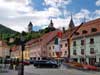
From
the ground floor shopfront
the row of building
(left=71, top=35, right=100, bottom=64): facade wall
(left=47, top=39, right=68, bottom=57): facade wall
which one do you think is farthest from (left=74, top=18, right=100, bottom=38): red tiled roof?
(left=47, top=39, right=68, bottom=57): facade wall

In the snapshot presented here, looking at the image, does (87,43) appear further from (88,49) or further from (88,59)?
(88,59)

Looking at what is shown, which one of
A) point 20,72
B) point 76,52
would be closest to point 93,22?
point 76,52

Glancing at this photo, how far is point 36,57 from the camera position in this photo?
122562 mm

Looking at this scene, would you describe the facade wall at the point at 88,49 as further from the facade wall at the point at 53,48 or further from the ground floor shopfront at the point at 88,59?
the facade wall at the point at 53,48

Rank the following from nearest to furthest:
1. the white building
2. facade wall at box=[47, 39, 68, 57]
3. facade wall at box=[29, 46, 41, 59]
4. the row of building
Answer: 1. the white building
2. the row of building
3. facade wall at box=[47, 39, 68, 57]
4. facade wall at box=[29, 46, 41, 59]

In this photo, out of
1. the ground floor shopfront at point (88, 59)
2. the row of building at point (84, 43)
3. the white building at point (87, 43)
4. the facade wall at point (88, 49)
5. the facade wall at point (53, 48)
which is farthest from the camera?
the facade wall at point (53, 48)

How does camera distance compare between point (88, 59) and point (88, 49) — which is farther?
point (88, 49)

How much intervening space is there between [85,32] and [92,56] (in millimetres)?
9162

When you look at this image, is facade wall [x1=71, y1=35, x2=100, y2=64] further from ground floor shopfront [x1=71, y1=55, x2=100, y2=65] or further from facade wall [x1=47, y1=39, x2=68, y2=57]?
facade wall [x1=47, y1=39, x2=68, y2=57]

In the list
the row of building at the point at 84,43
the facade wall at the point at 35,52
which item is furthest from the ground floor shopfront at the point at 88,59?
the facade wall at the point at 35,52

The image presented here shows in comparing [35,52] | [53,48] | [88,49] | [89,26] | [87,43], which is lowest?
[88,49]

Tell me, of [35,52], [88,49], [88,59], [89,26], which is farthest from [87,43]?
[35,52]

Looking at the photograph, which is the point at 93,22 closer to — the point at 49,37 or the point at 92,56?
the point at 92,56

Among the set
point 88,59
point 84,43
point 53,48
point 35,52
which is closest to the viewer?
point 88,59
